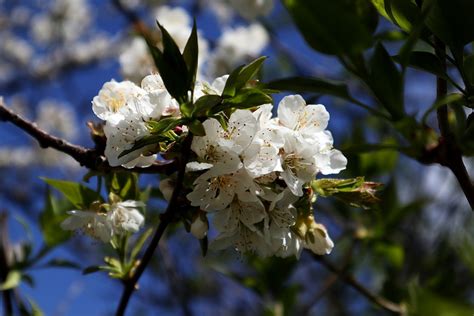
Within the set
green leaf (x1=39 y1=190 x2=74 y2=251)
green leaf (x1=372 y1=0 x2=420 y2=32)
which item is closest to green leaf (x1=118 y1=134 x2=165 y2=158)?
green leaf (x1=372 y1=0 x2=420 y2=32)

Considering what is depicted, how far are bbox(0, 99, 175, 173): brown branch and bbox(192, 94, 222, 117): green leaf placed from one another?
0.15 m

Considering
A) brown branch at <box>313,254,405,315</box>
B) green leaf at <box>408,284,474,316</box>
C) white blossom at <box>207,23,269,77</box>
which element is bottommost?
brown branch at <box>313,254,405,315</box>

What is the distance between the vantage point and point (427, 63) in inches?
30.0

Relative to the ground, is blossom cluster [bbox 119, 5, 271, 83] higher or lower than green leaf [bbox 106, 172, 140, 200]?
lower

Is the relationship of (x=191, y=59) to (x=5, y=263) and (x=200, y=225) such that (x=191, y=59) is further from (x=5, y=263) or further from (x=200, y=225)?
(x=5, y=263)

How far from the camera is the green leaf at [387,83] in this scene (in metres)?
0.65

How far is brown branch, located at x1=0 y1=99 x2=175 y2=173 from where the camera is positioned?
860 mm

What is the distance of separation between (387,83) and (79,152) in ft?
1.63

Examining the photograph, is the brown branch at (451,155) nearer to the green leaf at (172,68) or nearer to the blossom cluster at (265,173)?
the blossom cluster at (265,173)

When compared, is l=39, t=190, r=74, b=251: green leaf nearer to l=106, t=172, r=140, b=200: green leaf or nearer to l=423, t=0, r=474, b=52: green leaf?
l=106, t=172, r=140, b=200: green leaf

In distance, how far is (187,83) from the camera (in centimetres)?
74

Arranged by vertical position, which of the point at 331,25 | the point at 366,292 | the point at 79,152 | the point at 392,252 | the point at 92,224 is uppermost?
A: the point at 331,25

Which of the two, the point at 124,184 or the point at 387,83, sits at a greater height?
the point at 387,83

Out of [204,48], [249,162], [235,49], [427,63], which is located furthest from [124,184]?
[235,49]
